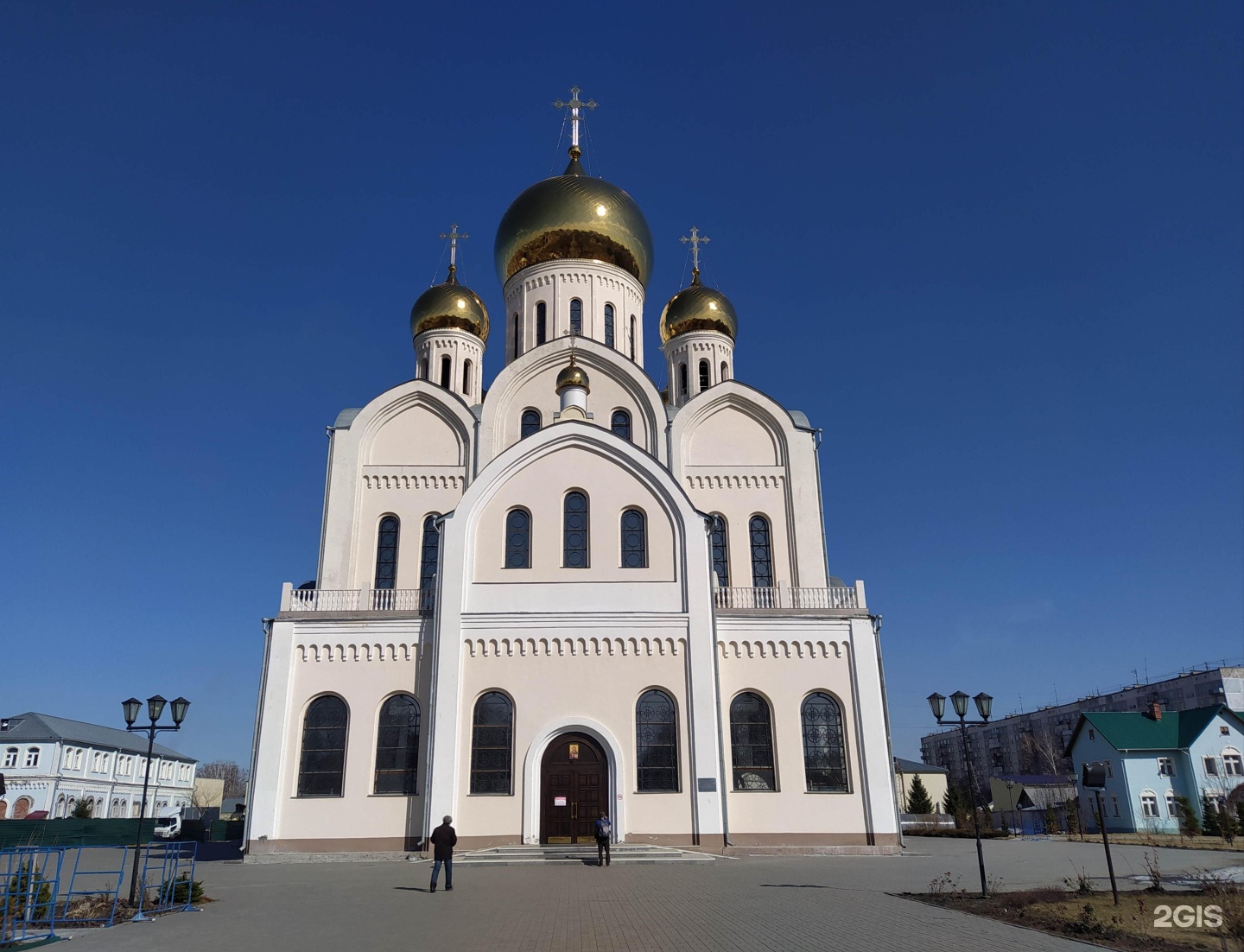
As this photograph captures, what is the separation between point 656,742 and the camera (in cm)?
1795

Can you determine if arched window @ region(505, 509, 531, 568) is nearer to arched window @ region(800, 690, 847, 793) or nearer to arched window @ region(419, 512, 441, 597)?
arched window @ region(419, 512, 441, 597)

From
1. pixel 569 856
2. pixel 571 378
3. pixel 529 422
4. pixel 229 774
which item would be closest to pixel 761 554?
pixel 571 378

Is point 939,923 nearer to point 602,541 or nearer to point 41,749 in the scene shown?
point 602,541

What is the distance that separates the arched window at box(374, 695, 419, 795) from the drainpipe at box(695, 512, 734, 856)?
5760 mm

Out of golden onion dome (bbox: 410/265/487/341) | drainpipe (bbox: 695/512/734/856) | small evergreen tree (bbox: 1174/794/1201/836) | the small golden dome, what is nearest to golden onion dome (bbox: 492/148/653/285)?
golden onion dome (bbox: 410/265/487/341)

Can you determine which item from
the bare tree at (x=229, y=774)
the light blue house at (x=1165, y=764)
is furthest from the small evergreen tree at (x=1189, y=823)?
the bare tree at (x=229, y=774)

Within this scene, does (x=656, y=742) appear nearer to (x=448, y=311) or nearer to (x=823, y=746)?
(x=823, y=746)

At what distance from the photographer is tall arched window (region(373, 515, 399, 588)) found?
71.1ft

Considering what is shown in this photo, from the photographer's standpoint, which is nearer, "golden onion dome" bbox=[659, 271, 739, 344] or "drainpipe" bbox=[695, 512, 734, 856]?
"drainpipe" bbox=[695, 512, 734, 856]

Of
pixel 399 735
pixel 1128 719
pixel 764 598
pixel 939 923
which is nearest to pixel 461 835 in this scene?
pixel 399 735

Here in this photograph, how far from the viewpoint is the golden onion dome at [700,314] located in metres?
28.5

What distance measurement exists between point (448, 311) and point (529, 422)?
243 inches

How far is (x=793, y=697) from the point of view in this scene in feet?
62.0

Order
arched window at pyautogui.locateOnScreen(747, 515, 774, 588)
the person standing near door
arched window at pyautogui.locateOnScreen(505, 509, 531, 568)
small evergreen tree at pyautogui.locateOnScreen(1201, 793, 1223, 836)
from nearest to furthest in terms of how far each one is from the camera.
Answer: the person standing near door, arched window at pyautogui.locateOnScreen(505, 509, 531, 568), arched window at pyautogui.locateOnScreen(747, 515, 774, 588), small evergreen tree at pyautogui.locateOnScreen(1201, 793, 1223, 836)
